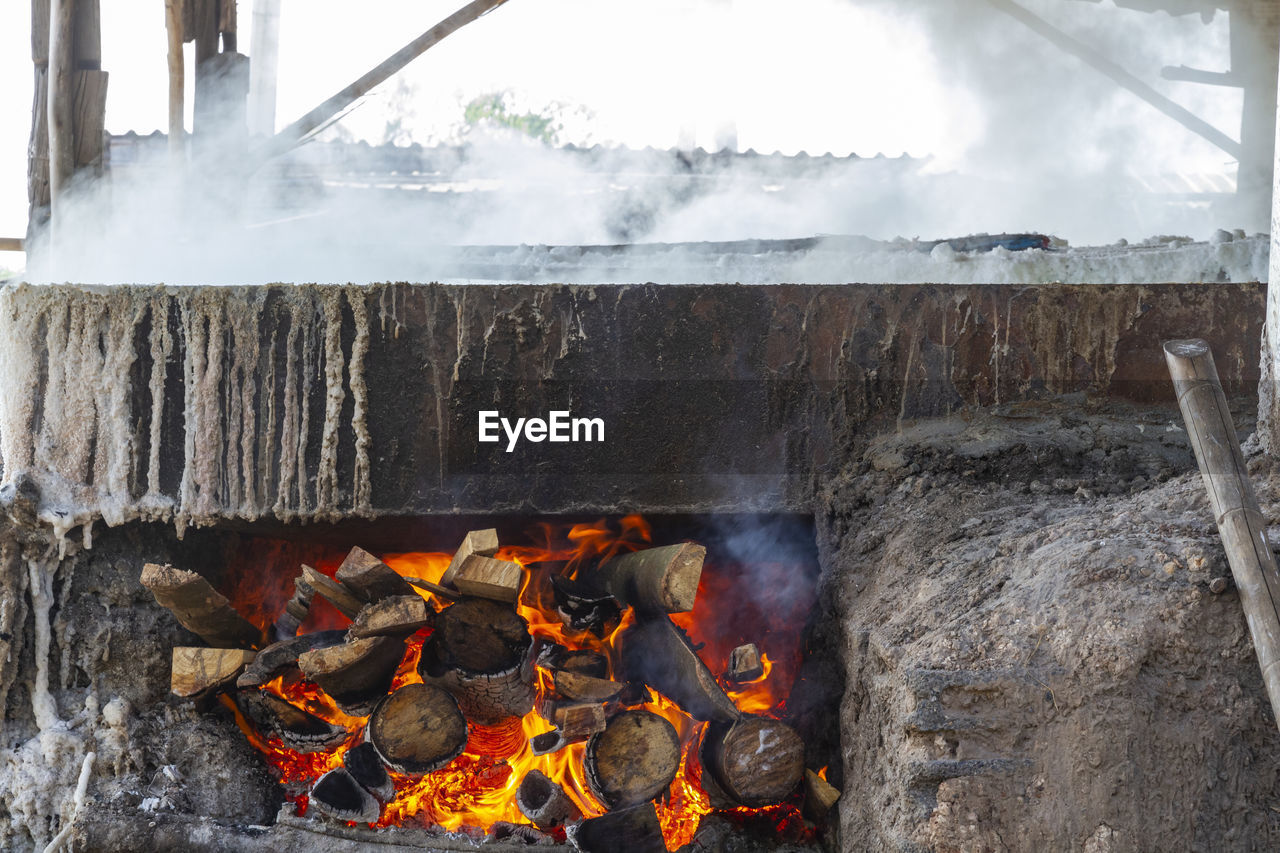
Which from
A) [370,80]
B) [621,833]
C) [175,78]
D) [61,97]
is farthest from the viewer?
[370,80]

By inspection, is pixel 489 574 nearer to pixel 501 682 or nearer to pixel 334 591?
pixel 501 682

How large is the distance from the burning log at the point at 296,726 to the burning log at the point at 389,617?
266mm

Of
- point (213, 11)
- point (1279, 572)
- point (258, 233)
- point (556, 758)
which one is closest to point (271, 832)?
point (556, 758)

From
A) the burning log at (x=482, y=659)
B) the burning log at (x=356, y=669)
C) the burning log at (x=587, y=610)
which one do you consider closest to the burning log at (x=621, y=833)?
the burning log at (x=482, y=659)

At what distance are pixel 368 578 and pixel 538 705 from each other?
1.67 feet

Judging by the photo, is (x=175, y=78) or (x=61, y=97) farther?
(x=175, y=78)

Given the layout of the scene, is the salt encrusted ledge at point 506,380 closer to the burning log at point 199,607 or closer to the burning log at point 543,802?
the burning log at point 199,607

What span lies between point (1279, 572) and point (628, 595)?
135cm

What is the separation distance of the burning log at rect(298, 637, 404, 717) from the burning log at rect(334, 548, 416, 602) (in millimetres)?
115

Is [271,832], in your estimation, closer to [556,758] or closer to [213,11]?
[556,758]

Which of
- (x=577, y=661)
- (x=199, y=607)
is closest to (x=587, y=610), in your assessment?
(x=577, y=661)

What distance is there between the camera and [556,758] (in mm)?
2275

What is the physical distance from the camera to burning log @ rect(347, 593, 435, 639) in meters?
2.21

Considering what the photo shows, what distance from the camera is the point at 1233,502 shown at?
1623mm
